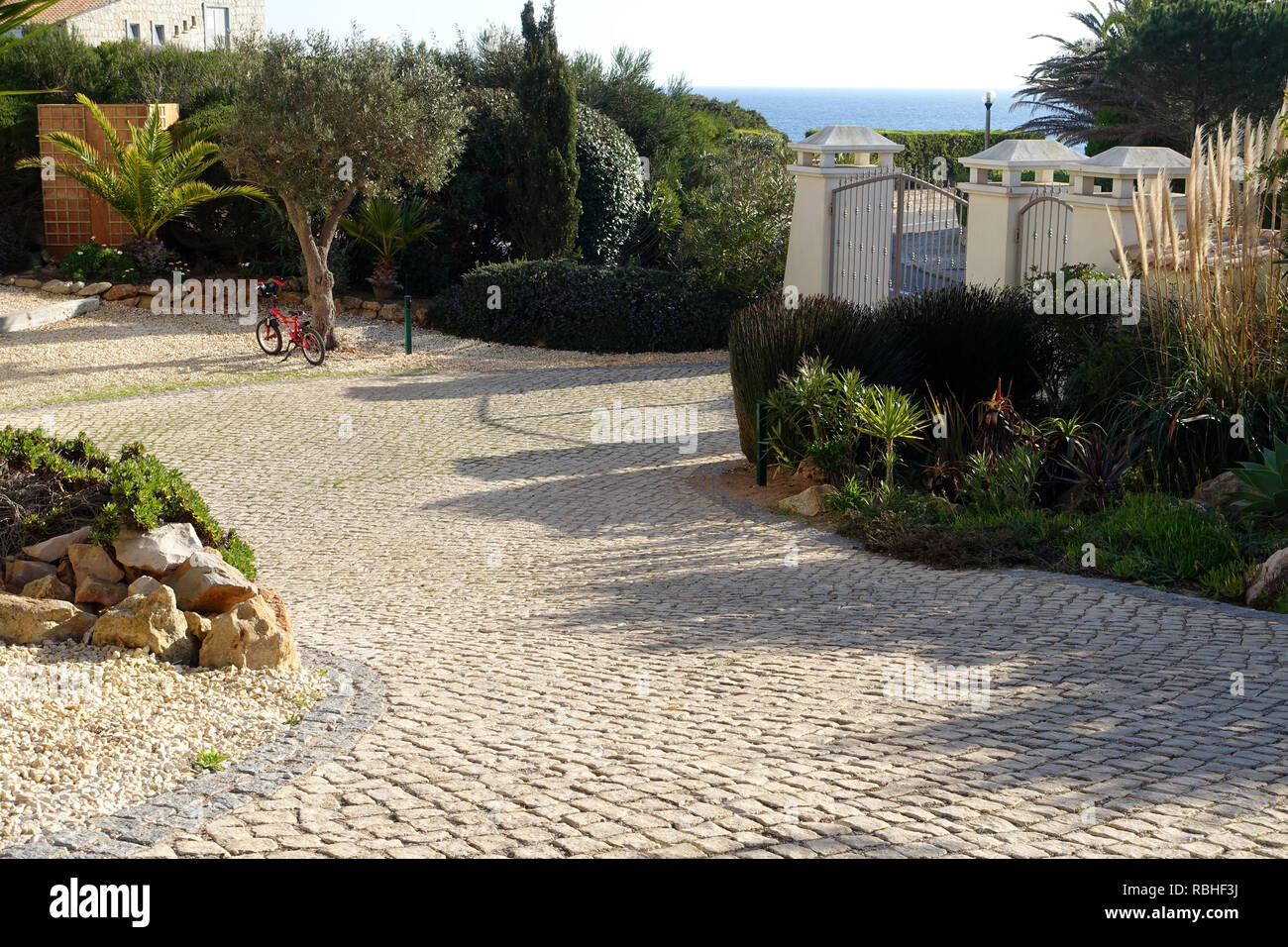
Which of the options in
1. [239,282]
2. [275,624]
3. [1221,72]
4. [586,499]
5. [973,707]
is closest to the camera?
[973,707]

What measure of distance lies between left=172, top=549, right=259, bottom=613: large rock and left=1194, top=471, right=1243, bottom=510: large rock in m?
5.80

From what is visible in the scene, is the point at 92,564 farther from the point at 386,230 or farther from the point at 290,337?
the point at 386,230

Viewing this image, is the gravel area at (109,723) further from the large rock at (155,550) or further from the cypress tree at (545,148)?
the cypress tree at (545,148)

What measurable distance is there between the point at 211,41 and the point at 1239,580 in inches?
1375

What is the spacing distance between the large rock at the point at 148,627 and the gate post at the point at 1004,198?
9.40 metres

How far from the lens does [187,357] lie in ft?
48.7

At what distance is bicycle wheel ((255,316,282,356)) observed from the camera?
15086 millimetres

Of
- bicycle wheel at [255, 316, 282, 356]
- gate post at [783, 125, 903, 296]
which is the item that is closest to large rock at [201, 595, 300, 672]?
bicycle wheel at [255, 316, 282, 356]

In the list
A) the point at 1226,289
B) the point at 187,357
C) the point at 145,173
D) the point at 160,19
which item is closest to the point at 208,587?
the point at 1226,289

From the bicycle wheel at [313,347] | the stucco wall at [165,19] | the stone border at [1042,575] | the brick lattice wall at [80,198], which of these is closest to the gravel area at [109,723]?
the stone border at [1042,575]

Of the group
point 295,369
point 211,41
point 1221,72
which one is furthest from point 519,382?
point 211,41

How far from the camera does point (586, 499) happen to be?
941 cm

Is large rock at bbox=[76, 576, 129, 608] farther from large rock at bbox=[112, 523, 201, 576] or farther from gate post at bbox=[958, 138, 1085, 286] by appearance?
gate post at bbox=[958, 138, 1085, 286]
